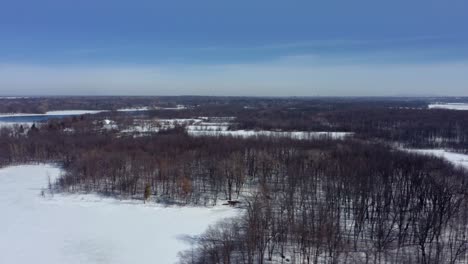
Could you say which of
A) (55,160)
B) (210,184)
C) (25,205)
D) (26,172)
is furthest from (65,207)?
(55,160)

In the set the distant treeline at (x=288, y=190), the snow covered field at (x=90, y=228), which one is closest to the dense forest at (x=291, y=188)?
the distant treeline at (x=288, y=190)

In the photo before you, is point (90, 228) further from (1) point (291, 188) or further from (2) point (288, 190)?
(1) point (291, 188)

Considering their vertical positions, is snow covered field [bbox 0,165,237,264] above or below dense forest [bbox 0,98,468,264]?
below

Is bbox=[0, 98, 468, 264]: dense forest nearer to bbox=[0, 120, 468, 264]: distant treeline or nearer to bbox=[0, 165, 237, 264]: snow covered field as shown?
bbox=[0, 120, 468, 264]: distant treeline

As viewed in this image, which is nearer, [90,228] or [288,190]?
[90,228]

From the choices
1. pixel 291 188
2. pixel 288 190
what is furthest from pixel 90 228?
pixel 291 188

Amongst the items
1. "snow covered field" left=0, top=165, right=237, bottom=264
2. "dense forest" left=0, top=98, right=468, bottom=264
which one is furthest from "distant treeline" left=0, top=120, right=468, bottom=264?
"snow covered field" left=0, top=165, right=237, bottom=264

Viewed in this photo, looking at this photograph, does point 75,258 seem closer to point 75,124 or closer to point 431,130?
point 75,124

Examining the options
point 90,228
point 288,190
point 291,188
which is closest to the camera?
point 90,228
